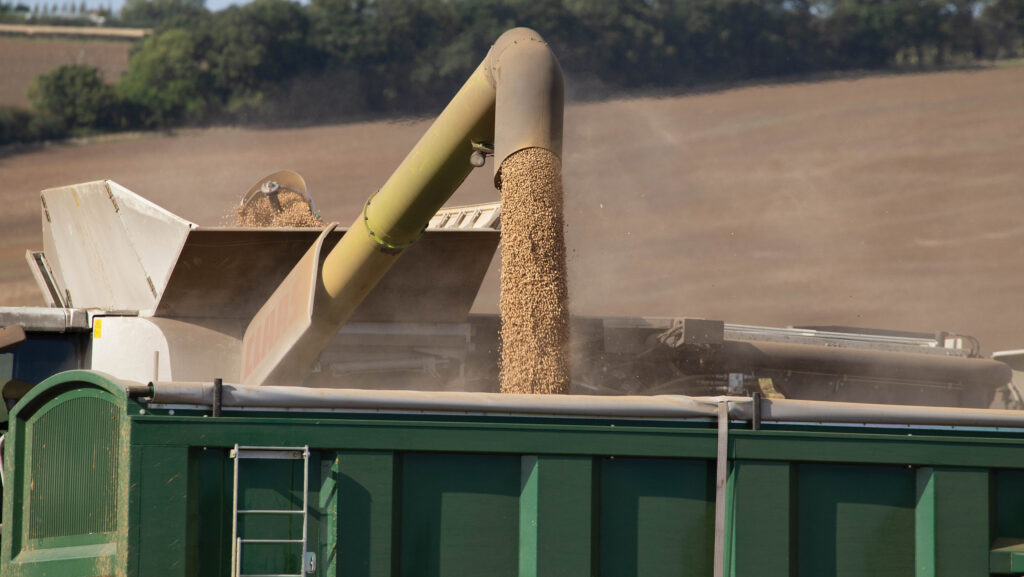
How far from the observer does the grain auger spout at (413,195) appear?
4691mm

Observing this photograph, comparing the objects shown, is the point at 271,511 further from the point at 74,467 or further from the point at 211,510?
the point at 74,467

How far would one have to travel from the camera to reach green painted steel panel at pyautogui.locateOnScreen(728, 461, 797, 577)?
3.53 meters

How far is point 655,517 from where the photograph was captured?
353 centimetres

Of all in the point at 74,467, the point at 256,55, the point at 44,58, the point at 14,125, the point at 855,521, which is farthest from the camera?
the point at 44,58

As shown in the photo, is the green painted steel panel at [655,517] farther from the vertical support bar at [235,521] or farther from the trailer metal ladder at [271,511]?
the vertical support bar at [235,521]

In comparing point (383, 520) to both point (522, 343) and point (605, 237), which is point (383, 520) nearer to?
point (522, 343)

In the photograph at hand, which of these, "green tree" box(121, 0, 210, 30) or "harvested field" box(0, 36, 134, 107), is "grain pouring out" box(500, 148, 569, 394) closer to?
"harvested field" box(0, 36, 134, 107)

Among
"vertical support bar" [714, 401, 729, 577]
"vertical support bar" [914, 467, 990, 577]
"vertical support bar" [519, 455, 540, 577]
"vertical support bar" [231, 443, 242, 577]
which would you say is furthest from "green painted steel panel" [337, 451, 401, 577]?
"vertical support bar" [914, 467, 990, 577]

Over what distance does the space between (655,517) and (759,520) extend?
1.10 ft

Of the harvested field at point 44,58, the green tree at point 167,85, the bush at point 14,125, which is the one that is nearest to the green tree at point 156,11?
the harvested field at point 44,58

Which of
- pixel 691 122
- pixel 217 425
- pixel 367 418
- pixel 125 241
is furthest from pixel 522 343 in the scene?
pixel 691 122

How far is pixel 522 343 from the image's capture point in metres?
4.50

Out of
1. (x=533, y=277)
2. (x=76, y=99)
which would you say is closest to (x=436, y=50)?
(x=76, y=99)

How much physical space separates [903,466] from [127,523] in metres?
2.48
